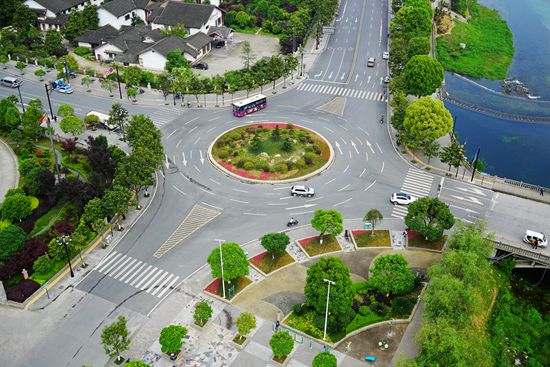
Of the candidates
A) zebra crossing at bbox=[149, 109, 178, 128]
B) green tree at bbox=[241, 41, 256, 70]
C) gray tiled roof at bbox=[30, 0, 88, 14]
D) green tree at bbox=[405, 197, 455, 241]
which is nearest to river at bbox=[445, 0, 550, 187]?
green tree at bbox=[405, 197, 455, 241]

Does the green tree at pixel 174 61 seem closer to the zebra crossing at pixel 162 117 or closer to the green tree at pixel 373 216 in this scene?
the zebra crossing at pixel 162 117

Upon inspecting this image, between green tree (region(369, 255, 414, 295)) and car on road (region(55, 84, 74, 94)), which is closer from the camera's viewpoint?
green tree (region(369, 255, 414, 295))

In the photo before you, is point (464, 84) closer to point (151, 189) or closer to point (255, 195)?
point (255, 195)

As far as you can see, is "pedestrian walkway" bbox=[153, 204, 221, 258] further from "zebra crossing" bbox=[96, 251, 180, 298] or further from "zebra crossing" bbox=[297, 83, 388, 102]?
"zebra crossing" bbox=[297, 83, 388, 102]

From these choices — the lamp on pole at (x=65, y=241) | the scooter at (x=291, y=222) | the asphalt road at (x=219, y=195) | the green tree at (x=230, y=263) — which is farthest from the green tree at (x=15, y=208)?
the scooter at (x=291, y=222)

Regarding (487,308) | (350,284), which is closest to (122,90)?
(350,284)

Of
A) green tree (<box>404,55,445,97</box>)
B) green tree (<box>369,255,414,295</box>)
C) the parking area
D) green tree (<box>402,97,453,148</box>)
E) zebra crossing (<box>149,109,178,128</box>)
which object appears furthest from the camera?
the parking area

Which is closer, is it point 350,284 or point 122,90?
point 350,284
